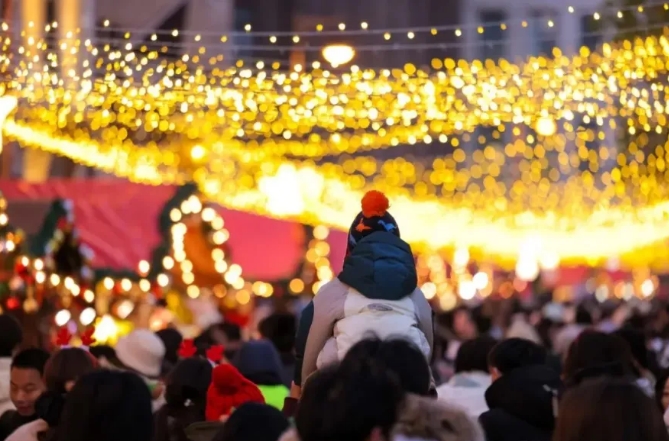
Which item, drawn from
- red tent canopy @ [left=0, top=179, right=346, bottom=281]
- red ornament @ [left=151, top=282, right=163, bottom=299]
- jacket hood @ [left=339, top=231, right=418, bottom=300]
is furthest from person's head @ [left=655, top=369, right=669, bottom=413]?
red ornament @ [left=151, top=282, right=163, bottom=299]

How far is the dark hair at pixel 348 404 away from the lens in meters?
4.38

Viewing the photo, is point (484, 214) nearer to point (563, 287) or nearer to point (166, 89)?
point (563, 287)

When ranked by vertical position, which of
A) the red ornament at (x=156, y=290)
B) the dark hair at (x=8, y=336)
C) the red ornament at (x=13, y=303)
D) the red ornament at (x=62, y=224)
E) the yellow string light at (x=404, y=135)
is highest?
the yellow string light at (x=404, y=135)

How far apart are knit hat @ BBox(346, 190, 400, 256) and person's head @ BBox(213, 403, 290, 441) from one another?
2.04m

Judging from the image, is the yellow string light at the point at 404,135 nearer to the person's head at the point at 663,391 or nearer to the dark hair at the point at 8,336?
the dark hair at the point at 8,336

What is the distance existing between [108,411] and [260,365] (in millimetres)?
4319

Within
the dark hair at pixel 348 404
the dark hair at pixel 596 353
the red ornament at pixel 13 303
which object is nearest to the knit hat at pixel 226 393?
the dark hair at pixel 596 353

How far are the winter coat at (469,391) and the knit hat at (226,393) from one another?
164 cm

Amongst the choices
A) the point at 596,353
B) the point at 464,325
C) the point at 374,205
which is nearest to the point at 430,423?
the point at 374,205

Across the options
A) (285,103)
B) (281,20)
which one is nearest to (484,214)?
(281,20)

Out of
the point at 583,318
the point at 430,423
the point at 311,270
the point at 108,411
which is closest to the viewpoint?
the point at 430,423

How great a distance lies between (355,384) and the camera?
14.6 feet

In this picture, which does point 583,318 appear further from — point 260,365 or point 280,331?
point 260,365

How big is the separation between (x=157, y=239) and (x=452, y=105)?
6.05m
